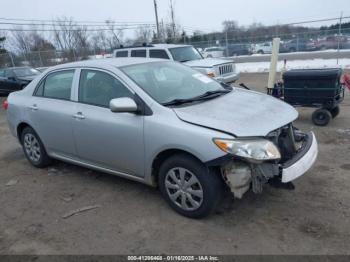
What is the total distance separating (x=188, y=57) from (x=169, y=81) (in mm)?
7789

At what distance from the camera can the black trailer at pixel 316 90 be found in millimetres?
6680

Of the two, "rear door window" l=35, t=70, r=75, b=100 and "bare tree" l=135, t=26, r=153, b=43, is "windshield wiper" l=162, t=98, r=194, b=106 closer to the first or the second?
"rear door window" l=35, t=70, r=75, b=100

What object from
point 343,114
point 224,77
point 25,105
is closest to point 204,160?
point 25,105

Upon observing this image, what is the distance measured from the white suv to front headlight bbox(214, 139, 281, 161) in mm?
7684

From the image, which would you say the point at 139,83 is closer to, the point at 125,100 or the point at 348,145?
the point at 125,100

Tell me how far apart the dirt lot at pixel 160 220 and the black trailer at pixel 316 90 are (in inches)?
79.1

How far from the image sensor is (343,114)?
770cm

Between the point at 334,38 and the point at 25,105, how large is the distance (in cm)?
2318

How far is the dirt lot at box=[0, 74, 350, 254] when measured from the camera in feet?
10.7

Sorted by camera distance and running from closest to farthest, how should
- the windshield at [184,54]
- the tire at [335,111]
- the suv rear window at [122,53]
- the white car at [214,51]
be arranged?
1. the tire at [335,111]
2. the windshield at [184,54]
3. the suv rear window at [122,53]
4. the white car at [214,51]

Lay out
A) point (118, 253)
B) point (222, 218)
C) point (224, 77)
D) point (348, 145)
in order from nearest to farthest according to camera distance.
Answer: point (118, 253), point (222, 218), point (348, 145), point (224, 77)

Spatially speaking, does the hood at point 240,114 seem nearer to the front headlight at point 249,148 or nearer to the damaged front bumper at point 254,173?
the front headlight at point 249,148

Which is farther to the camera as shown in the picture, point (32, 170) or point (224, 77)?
point (224, 77)

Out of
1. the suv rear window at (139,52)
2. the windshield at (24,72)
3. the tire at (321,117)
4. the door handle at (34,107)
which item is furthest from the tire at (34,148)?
the windshield at (24,72)
